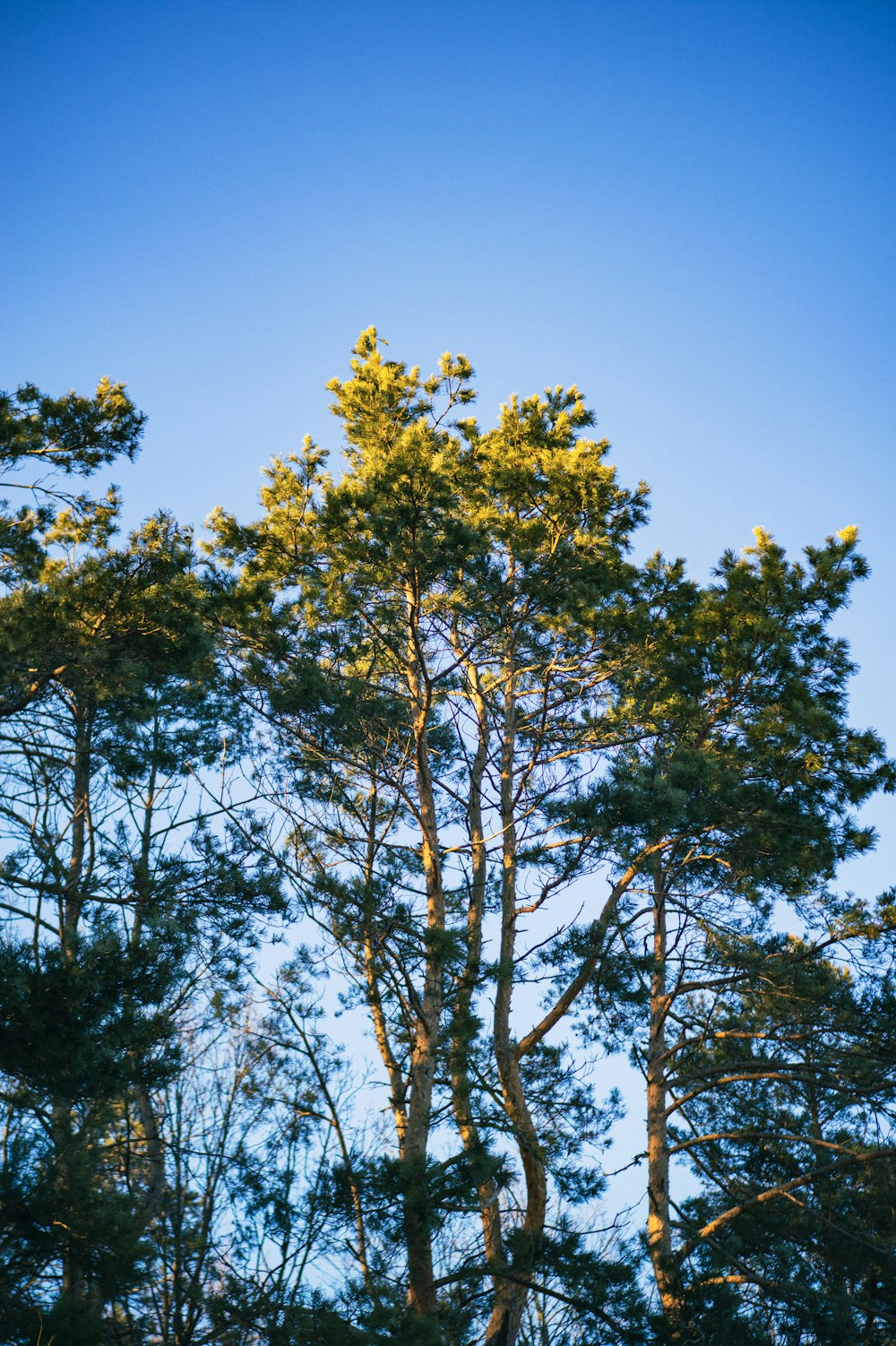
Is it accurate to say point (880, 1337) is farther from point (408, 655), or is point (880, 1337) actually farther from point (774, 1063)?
point (408, 655)

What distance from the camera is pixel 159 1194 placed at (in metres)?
8.54

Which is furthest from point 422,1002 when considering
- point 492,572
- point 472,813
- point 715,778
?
point 492,572

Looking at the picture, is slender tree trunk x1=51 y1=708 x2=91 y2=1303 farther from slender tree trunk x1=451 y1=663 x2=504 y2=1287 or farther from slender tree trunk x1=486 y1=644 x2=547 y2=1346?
slender tree trunk x1=486 y1=644 x2=547 y2=1346

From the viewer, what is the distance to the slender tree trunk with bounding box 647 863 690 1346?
827 centimetres

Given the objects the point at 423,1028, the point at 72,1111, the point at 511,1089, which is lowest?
the point at 72,1111

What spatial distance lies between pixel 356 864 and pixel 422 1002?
1.24 m

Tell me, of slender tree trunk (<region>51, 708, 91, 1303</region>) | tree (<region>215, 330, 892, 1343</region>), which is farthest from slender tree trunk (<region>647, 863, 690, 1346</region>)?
slender tree trunk (<region>51, 708, 91, 1303</region>)

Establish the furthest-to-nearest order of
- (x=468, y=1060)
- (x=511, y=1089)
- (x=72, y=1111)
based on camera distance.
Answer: (x=511, y=1089) < (x=468, y=1060) < (x=72, y=1111)

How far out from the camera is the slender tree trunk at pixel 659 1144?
8.27 m

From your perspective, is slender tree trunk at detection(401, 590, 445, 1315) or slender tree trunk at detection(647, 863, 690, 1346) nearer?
slender tree trunk at detection(401, 590, 445, 1315)

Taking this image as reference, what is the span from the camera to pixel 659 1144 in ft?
30.9

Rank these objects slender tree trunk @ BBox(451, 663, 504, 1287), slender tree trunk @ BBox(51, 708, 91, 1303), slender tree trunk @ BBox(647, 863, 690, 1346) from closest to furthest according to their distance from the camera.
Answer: slender tree trunk @ BBox(51, 708, 91, 1303)
slender tree trunk @ BBox(451, 663, 504, 1287)
slender tree trunk @ BBox(647, 863, 690, 1346)

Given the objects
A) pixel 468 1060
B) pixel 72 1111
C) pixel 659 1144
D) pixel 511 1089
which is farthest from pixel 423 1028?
pixel 659 1144

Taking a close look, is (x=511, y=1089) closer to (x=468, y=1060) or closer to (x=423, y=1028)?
(x=468, y=1060)
